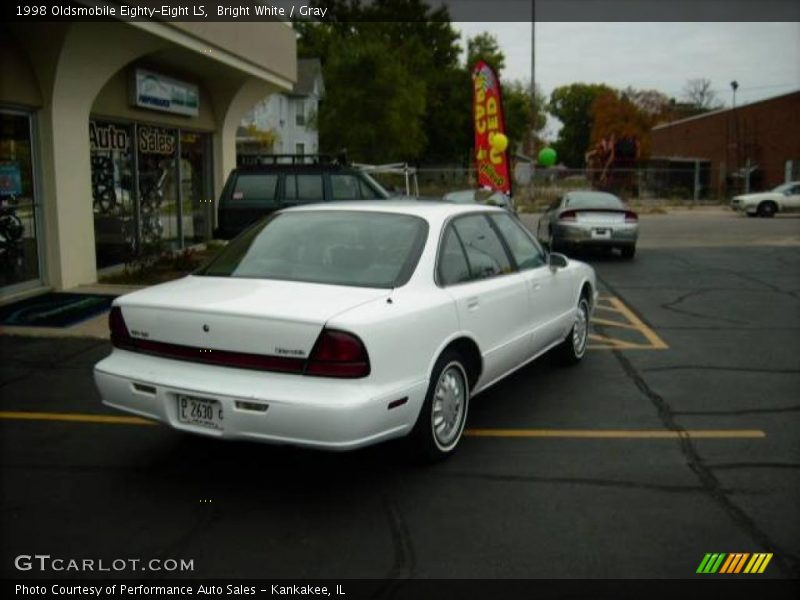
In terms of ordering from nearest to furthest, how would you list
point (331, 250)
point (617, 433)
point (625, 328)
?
point (331, 250)
point (617, 433)
point (625, 328)

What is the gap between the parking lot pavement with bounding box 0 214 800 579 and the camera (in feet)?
11.7

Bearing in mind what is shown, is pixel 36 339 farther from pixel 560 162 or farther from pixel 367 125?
pixel 560 162

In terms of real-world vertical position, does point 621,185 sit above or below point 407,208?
above

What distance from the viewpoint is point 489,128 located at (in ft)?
56.1

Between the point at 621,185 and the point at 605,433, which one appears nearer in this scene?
the point at 605,433

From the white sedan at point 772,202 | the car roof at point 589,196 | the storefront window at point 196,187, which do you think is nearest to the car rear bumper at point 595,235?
the car roof at point 589,196

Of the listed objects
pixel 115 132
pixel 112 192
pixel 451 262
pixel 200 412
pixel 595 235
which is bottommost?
pixel 200 412

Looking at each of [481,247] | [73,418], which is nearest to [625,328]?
[481,247]

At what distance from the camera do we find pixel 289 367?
154 inches

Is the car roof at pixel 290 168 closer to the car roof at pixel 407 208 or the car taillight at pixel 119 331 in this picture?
the car roof at pixel 407 208

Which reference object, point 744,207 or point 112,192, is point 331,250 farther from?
point 744,207

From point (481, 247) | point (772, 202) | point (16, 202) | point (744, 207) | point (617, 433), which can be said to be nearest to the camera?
point (617, 433)

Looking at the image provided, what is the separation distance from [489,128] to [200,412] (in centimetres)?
1407

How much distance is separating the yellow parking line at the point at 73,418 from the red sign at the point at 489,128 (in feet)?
41.0
